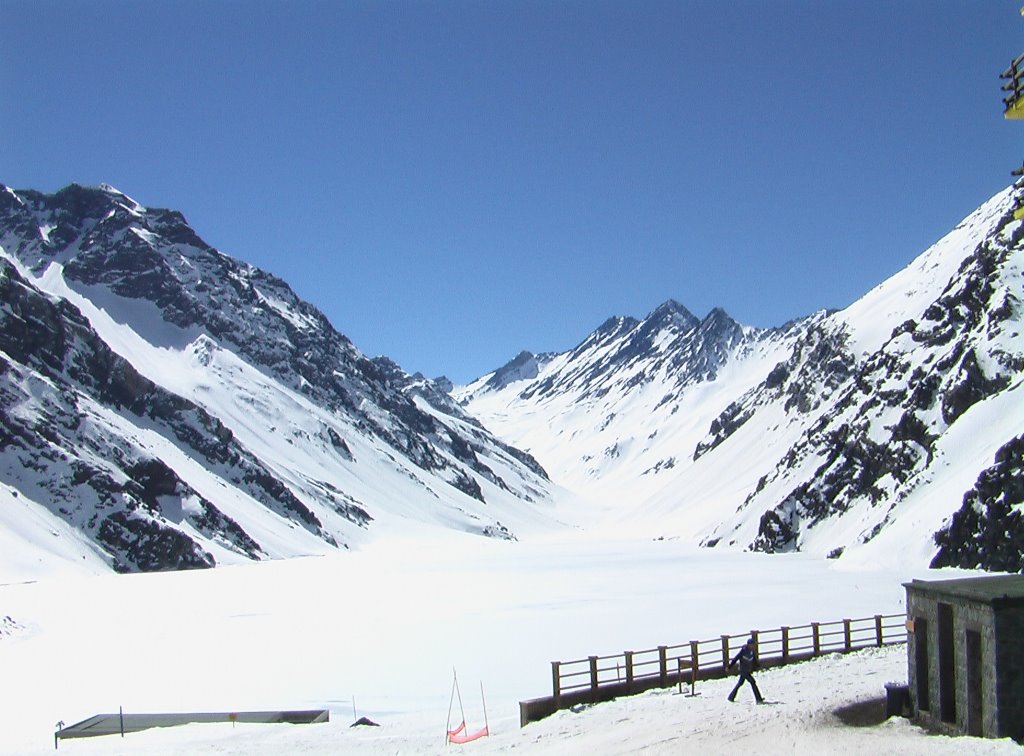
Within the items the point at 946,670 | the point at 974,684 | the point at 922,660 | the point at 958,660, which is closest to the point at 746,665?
the point at 922,660

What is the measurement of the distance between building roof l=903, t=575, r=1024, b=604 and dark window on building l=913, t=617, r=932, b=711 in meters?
0.83

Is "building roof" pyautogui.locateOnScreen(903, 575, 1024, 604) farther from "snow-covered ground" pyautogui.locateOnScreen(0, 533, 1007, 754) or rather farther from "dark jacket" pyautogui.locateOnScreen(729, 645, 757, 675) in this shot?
"dark jacket" pyautogui.locateOnScreen(729, 645, 757, 675)

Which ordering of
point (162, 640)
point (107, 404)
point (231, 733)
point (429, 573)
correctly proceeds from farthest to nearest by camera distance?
1. point (107, 404)
2. point (429, 573)
3. point (162, 640)
4. point (231, 733)

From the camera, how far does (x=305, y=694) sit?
36.8m

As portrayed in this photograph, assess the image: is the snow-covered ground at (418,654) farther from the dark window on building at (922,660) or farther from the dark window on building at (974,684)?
the dark window on building at (922,660)

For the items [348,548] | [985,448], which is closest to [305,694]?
[985,448]

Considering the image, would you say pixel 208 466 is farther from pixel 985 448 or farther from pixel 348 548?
pixel 985 448

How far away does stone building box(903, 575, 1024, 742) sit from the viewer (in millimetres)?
18594

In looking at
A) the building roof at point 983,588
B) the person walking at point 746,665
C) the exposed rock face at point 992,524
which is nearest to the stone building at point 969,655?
the building roof at point 983,588

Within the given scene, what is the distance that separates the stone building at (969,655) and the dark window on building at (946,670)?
22 mm

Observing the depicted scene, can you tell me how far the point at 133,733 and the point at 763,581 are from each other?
2242 inches

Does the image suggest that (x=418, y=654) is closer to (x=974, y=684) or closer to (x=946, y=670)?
(x=946, y=670)

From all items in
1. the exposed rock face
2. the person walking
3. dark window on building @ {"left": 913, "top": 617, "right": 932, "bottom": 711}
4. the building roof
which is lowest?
the exposed rock face

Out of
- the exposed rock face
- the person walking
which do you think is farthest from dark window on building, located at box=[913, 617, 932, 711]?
the exposed rock face
